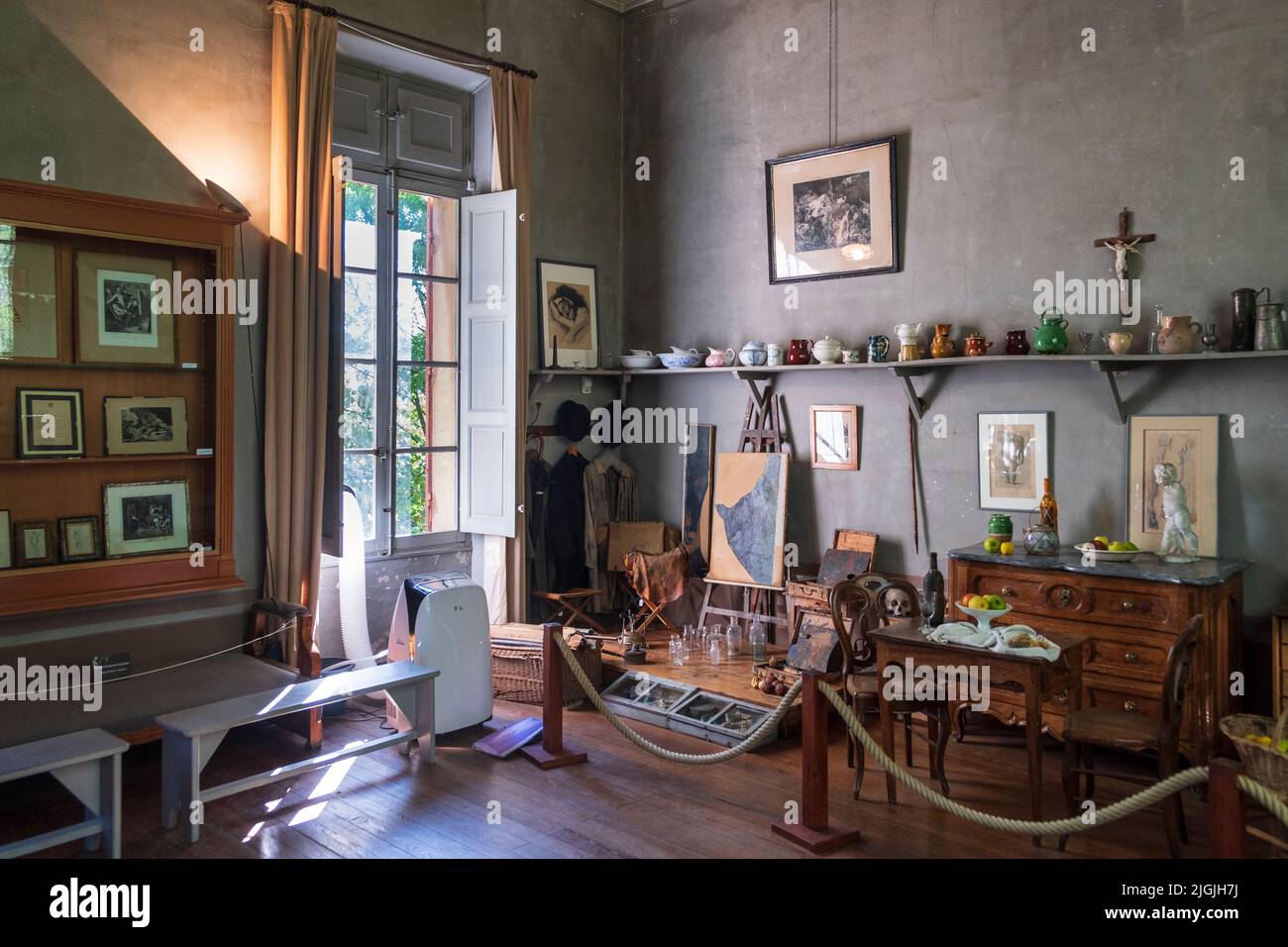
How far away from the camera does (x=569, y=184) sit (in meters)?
7.59

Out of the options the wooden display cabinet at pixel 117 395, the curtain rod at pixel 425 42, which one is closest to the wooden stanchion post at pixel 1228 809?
the wooden display cabinet at pixel 117 395

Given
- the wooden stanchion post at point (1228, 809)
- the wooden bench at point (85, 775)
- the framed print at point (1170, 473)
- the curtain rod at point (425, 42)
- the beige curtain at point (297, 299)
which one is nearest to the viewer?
the wooden stanchion post at point (1228, 809)

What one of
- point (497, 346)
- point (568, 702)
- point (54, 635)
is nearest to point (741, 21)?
point (497, 346)

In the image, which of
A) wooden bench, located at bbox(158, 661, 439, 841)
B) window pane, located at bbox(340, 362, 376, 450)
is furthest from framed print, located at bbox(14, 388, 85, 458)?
window pane, located at bbox(340, 362, 376, 450)

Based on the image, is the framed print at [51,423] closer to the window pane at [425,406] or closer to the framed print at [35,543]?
the framed print at [35,543]

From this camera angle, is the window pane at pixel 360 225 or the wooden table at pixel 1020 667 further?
the window pane at pixel 360 225

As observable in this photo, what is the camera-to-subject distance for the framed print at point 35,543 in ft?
14.9

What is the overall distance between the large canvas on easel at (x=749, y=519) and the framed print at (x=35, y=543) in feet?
13.3

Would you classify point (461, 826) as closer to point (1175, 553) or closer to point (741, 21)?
point (1175, 553)

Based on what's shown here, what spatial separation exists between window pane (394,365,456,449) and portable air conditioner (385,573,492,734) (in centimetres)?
147

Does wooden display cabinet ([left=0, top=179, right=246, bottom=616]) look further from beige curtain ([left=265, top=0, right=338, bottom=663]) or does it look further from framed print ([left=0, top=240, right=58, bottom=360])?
beige curtain ([left=265, top=0, right=338, bottom=663])

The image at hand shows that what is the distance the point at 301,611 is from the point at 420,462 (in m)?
1.74

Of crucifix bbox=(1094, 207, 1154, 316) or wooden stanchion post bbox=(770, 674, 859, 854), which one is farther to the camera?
crucifix bbox=(1094, 207, 1154, 316)

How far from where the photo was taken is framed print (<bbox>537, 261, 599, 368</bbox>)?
7320 mm
